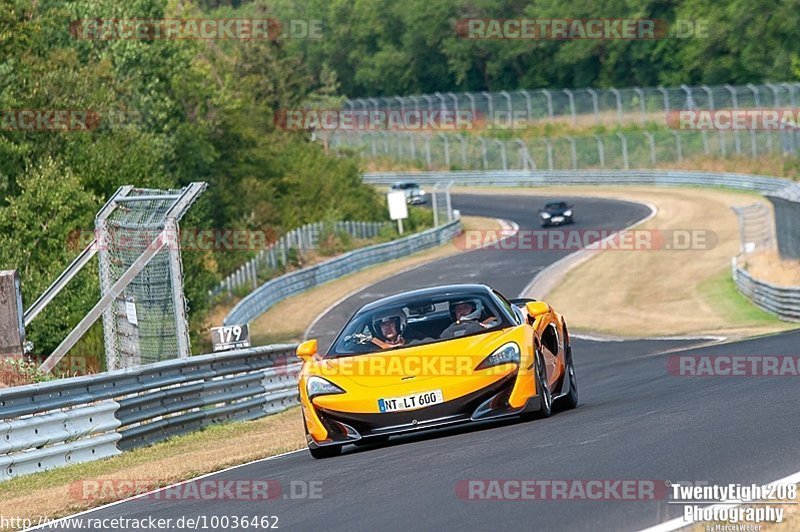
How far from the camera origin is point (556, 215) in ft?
198

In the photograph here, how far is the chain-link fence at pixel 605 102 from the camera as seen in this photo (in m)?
68.6

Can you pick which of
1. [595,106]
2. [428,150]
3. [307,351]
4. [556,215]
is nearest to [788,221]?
[307,351]

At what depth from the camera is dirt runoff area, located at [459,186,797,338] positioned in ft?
103

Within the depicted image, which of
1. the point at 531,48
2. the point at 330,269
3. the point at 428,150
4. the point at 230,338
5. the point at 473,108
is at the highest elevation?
the point at 230,338

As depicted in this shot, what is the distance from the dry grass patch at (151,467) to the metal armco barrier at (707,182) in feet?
49.6

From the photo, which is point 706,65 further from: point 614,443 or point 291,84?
point 614,443


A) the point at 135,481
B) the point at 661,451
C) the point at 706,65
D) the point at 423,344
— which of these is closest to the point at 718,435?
the point at 661,451

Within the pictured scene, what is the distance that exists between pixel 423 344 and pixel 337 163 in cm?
5591

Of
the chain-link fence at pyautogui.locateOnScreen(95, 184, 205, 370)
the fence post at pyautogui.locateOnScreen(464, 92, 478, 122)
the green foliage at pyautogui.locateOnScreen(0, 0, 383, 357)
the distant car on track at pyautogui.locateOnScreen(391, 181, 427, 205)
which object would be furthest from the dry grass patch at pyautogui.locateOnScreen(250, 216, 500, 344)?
the fence post at pyautogui.locateOnScreen(464, 92, 478, 122)

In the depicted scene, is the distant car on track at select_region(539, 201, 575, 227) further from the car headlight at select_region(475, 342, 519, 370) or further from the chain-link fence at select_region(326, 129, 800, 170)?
the car headlight at select_region(475, 342, 519, 370)

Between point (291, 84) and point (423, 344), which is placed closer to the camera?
point (423, 344)

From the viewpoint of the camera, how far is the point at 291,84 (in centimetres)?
7194

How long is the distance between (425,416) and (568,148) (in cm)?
7114

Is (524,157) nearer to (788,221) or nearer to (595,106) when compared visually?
(595,106)
